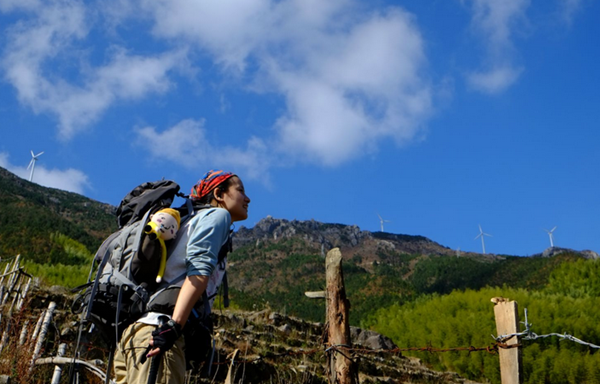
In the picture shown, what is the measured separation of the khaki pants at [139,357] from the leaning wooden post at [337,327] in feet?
6.99

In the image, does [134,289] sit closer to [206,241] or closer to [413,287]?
[206,241]

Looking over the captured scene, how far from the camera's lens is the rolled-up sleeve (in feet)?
7.39

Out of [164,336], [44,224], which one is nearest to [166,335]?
[164,336]

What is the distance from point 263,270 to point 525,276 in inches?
1205

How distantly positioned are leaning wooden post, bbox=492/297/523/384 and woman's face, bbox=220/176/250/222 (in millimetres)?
1817

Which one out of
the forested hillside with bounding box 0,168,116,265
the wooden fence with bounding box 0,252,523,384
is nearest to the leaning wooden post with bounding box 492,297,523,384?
the wooden fence with bounding box 0,252,523,384

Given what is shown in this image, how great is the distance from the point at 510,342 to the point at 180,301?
216 cm

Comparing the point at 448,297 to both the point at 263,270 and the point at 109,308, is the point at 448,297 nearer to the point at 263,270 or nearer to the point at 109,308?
the point at 109,308

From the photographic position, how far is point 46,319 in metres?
5.89

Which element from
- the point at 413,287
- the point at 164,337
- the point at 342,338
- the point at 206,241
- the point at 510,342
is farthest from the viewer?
the point at 413,287

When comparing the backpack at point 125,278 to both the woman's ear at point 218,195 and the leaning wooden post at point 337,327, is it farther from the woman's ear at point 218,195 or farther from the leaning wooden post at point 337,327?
the leaning wooden post at point 337,327

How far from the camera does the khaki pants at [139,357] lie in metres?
2.14

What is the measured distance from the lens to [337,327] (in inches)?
170

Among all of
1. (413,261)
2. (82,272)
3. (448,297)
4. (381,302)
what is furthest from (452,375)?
(413,261)
